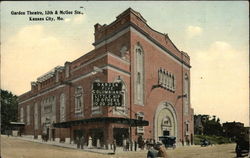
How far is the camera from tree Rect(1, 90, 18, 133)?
12766mm

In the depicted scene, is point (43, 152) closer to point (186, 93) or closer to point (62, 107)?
point (62, 107)

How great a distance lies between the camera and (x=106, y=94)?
40.8ft

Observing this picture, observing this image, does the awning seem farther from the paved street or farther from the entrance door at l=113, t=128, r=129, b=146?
the paved street

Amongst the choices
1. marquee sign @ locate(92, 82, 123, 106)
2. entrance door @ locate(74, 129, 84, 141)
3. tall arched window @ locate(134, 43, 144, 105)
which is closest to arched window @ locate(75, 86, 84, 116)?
entrance door @ locate(74, 129, 84, 141)

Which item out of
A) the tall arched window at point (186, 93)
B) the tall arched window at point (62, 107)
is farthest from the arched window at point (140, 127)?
the tall arched window at point (62, 107)

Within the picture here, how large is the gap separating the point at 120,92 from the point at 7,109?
15.6ft

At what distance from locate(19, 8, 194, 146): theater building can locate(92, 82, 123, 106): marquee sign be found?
0.75 feet

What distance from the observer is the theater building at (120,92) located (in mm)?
13594

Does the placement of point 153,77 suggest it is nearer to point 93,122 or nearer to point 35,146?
point 93,122

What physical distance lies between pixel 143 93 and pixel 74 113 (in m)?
3.30

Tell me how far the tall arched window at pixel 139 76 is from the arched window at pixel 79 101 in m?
2.40

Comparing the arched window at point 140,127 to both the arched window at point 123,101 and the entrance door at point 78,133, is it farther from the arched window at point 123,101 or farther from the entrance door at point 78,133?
the entrance door at point 78,133

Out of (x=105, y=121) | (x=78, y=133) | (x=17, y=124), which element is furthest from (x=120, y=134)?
(x=17, y=124)

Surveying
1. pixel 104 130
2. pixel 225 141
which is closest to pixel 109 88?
pixel 104 130
